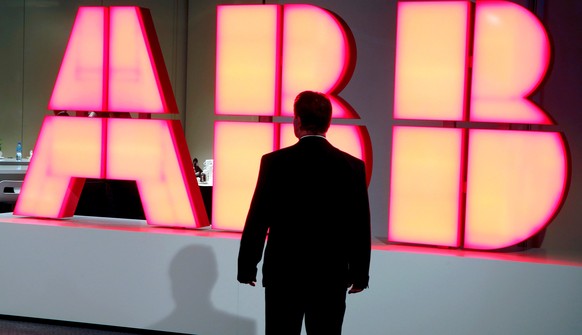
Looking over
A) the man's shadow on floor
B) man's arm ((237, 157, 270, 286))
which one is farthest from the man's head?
the man's shadow on floor

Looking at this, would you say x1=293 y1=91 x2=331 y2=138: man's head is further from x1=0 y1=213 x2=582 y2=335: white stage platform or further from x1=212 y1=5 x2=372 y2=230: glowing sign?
x1=0 y1=213 x2=582 y2=335: white stage platform

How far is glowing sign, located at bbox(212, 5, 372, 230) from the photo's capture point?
4266 millimetres

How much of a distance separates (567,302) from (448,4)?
1743mm

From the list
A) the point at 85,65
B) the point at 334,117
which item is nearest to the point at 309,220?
the point at 334,117

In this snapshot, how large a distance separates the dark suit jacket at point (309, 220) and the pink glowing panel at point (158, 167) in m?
1.83

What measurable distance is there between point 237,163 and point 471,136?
1.37m

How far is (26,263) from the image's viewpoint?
4.78 m

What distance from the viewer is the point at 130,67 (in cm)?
464

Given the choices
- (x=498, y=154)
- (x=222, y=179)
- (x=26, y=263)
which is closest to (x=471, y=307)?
(x=498, y=154)

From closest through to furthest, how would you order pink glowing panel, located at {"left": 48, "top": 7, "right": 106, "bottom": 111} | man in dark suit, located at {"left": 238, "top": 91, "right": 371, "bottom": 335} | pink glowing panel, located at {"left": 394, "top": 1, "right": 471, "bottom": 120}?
man in dark suit, located at {"left": 238, "top": 91, "right": 371, "bottom": 335} → pink glowing panel, located at {"left": 394, "top": 1, "right": 471, "bottom": 120} → pink glowing panel, located at {"left": 48, "top": 7, "right": 106, "bottom": 111}

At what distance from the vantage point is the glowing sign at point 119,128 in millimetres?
4594

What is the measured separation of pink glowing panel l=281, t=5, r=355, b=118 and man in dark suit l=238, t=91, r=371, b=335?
1469 millimetres

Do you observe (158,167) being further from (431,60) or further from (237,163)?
(431,60)

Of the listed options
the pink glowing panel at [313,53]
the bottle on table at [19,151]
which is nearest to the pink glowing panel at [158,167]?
the pink glowing panel at [313,53]
